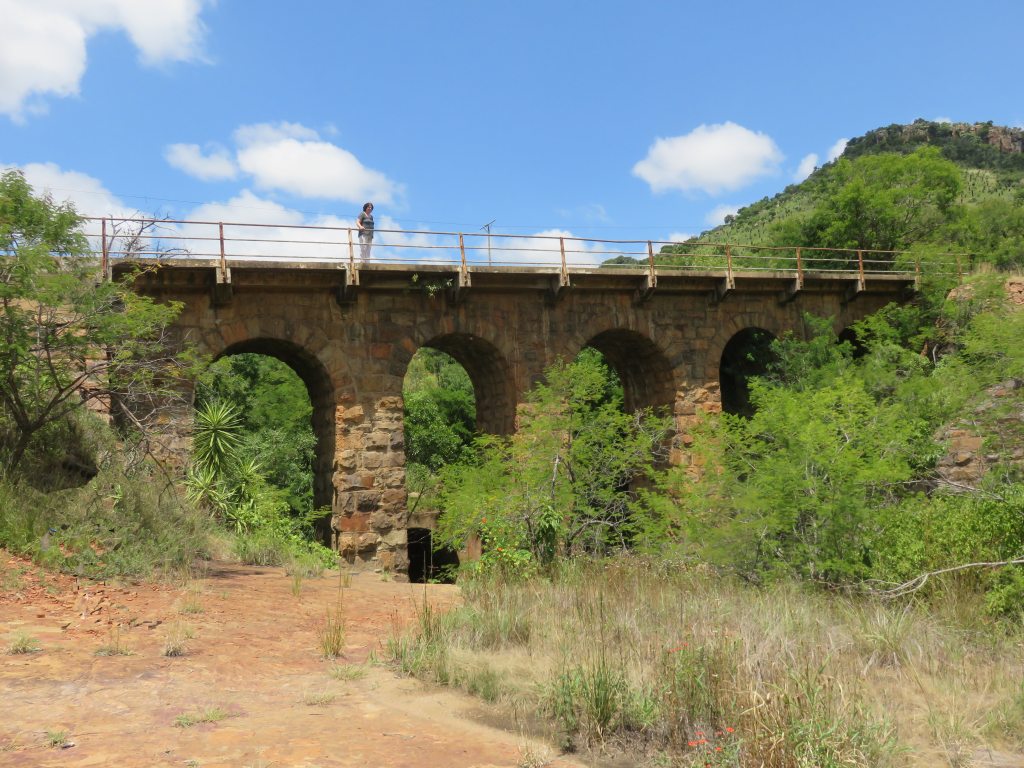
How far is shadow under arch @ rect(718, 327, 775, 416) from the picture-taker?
68.1ft

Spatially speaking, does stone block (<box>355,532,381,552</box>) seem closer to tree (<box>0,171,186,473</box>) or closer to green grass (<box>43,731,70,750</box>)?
tree (<box>0,171,186,473</box>)

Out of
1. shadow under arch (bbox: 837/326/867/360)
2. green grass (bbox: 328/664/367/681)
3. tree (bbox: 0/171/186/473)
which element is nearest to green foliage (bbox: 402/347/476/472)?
shadow under arch (bbox: 837/326/867/360)

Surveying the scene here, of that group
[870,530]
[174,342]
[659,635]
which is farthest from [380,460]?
[659,635]

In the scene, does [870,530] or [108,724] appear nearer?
[108,724]

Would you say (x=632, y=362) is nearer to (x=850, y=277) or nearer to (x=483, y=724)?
(x=850, y=277)

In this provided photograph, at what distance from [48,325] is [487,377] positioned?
31.4ft

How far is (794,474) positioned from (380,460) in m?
8.15

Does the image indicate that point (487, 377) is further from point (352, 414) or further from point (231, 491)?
point (231, 491)

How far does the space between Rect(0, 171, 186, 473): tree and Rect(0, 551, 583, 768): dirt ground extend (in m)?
2.28

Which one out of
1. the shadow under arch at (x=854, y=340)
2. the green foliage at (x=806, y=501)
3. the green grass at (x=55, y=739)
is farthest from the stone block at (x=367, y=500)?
the shadow under arch at (x=854, y=340)

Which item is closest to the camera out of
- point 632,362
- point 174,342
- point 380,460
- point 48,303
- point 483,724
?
point 483,724

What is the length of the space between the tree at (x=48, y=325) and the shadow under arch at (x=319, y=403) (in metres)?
4.66

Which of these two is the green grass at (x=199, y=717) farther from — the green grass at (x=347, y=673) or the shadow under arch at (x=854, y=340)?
the shadow under arch at (x=854, y=340)

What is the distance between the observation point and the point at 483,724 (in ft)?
17.3
